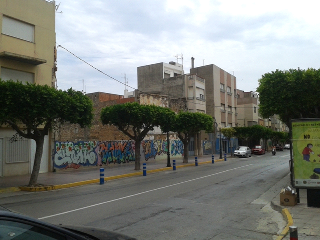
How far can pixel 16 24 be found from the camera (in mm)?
19094

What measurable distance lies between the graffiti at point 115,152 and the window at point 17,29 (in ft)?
35.7

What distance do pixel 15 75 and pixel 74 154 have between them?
25.3 ft

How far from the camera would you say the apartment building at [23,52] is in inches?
727

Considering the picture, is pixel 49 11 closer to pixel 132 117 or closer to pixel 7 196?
pixel 132 117

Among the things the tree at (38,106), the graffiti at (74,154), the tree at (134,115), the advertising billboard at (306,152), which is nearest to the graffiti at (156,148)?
the graffiti at (74,154)

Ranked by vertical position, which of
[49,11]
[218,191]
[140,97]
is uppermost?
[49,11]

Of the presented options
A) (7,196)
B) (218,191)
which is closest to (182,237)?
(218,191)

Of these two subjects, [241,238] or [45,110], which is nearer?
[241,238]

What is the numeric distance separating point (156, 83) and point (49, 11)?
1074 inches

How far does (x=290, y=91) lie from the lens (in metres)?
15.7

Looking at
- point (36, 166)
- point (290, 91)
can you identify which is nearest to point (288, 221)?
point (290, 91)

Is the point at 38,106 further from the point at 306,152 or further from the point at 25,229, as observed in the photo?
the point at 25,229

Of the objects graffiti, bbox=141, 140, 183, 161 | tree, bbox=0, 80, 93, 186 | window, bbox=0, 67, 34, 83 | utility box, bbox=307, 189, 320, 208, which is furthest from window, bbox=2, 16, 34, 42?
utility box, bbox=307, 189, 320, 208

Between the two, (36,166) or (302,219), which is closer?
(302,219)
